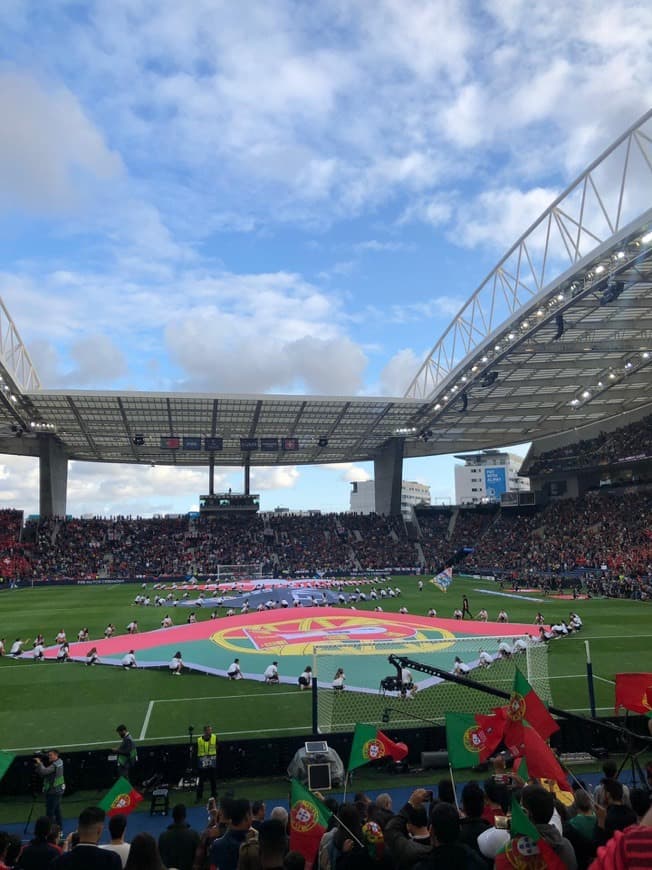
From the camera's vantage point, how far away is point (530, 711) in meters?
9.30

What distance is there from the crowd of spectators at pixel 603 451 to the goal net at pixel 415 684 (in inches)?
1672

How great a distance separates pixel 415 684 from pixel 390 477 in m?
56.4

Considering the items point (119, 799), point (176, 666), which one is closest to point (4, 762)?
point (119, 799)

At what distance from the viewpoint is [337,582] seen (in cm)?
5066

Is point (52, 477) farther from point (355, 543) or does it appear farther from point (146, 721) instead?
point (146, 721)

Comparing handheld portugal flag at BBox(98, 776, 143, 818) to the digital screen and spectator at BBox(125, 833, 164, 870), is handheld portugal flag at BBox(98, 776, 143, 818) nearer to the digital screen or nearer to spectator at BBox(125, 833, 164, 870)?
spectator at BBox(125, 833, 164, 870)

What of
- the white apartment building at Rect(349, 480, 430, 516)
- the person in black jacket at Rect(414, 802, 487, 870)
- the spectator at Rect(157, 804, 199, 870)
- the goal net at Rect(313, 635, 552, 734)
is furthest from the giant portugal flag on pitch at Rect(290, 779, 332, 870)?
the white apartment building at Rect(349, 480, 430, 516)

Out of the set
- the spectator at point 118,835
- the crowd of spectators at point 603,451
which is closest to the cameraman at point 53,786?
the spectator at point 118,835

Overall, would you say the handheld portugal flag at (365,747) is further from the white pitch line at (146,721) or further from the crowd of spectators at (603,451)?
the crowd of spectators at (603,451)

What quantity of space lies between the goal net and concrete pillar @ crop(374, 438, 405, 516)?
48182 mm

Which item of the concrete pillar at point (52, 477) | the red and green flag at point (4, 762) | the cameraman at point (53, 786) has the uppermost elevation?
the concrete pillar at point (52, 477)

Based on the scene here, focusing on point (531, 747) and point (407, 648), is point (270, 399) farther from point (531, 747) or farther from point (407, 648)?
point (531, 747)

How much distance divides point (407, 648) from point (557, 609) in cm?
1682

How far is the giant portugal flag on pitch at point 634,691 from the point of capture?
1112 cm
